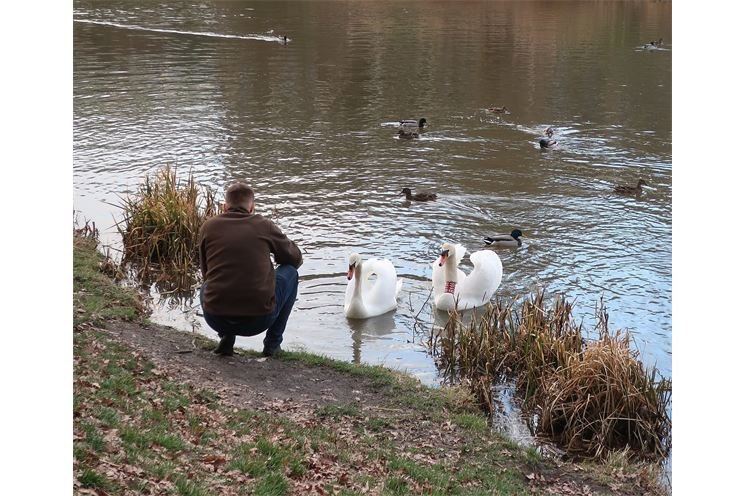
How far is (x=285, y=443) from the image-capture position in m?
6.82

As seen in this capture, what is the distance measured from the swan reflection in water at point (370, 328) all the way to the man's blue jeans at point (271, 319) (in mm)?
1831

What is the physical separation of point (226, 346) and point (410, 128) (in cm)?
1481

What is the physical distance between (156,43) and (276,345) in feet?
113

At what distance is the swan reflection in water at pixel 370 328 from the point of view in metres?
11.2

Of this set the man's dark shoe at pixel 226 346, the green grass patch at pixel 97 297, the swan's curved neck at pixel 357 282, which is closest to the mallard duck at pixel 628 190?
the swan's curved neck at pixel 357 282

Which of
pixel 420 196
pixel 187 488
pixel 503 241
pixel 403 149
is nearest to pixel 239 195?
pixel 187 488

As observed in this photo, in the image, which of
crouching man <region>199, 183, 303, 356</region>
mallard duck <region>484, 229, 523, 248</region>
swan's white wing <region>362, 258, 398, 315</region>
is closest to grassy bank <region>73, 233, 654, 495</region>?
crouching man <region>199, 183, 303, 356</region>

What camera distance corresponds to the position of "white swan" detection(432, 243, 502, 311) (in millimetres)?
12125

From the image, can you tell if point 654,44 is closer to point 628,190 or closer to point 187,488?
point 628,190

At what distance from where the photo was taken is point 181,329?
35.3 feet

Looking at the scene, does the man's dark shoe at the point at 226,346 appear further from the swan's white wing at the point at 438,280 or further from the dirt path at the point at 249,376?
the swan's white wing at the point at 438,280

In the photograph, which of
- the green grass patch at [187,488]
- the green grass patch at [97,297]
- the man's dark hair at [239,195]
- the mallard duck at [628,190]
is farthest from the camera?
the mallard duck at [628,190]

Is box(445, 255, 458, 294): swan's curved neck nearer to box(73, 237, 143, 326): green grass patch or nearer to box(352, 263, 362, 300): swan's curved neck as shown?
box(352, 263, 362, 300): swan's curved neck

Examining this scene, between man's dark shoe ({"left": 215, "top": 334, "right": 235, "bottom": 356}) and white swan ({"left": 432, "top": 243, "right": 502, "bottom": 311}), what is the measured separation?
379cm
